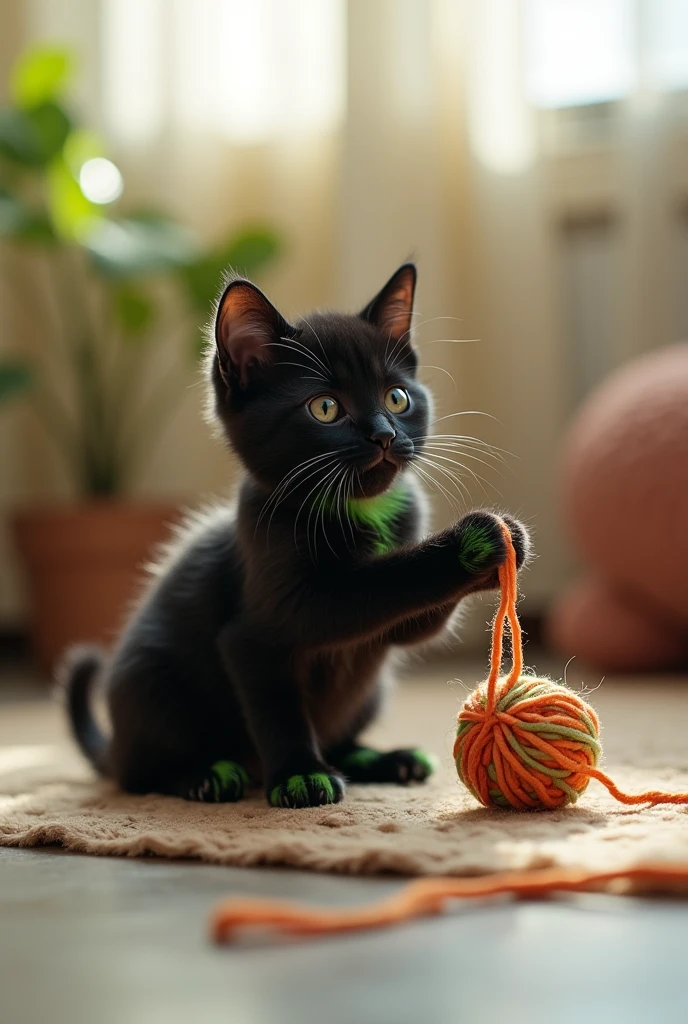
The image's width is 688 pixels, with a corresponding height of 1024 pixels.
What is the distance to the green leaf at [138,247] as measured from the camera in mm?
2771

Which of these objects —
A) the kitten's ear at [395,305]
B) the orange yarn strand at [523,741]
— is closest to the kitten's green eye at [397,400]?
the kitten's ear at [395,305]

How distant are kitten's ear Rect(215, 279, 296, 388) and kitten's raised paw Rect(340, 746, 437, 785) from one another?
0.48 m

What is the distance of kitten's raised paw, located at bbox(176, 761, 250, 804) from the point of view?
132 centimetres

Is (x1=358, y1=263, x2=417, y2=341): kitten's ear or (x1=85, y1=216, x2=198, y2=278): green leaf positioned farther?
(x1=85, y1=216, x2=198, y2=278): green leaf

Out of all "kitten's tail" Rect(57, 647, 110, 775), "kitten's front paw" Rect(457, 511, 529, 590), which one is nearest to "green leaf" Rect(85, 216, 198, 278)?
"kitten's tail" Rect(57, 647, 110, 775)

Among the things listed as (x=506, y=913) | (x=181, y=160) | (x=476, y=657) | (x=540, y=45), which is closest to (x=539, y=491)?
(x=476, y=657)

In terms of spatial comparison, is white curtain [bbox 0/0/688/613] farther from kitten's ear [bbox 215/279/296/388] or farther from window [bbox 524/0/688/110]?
kitten's ear [bbox 215/279/296/388]

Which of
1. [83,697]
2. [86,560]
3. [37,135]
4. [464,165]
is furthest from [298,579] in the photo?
[464,165]

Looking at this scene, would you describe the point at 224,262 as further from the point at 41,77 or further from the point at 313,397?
the point at 313,397

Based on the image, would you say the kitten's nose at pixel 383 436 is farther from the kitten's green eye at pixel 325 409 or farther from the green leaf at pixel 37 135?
the green leaf at pixel 37 135

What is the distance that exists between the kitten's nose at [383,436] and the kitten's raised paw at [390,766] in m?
0.41

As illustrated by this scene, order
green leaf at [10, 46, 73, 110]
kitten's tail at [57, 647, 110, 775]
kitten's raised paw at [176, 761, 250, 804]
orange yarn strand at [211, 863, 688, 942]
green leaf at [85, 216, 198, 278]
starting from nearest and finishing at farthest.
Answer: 1. orange yarn strand at [211, 863, 688, 942]
2. kitten's raised paw at [176, 761, 250, 804]
3. kitten's tail at [57, 647, 110, 775]
4. green leaf at [85, 216, 198, 278]
5. green leaf at [10, 46, 73, 110]

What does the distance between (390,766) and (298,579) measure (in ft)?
1.02

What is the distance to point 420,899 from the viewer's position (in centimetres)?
80
